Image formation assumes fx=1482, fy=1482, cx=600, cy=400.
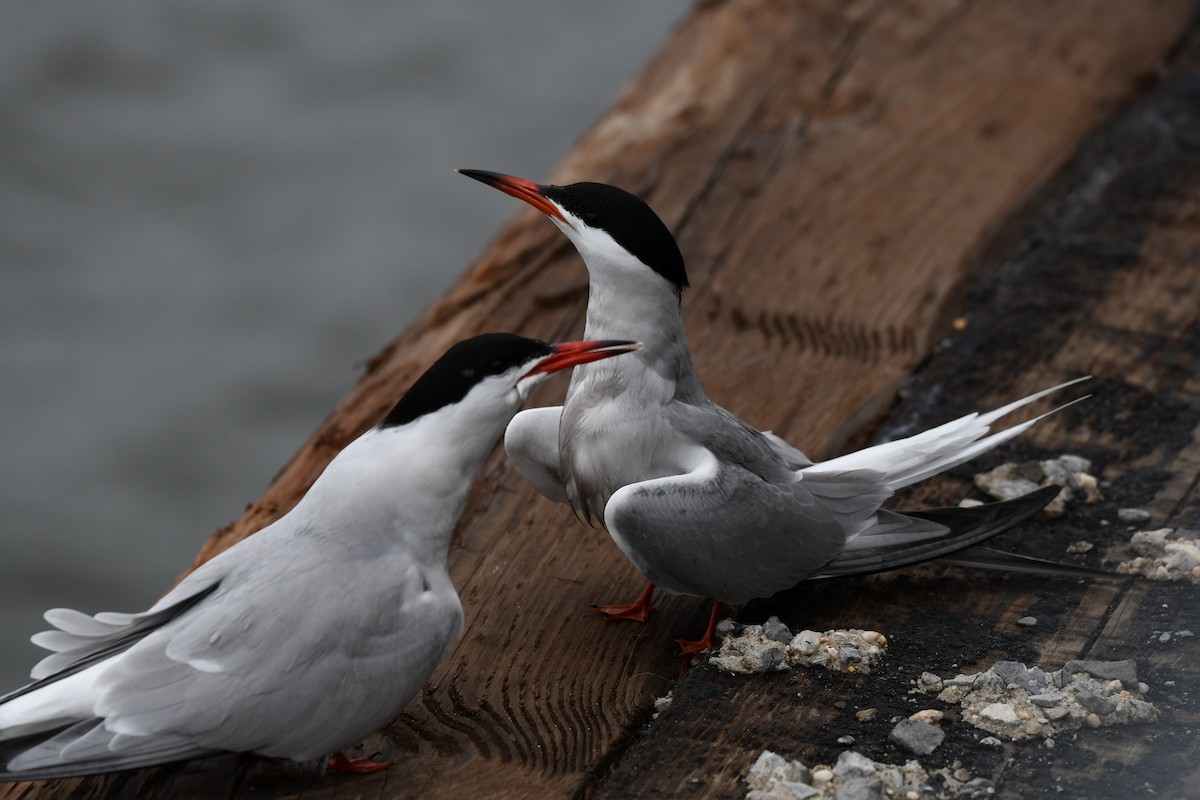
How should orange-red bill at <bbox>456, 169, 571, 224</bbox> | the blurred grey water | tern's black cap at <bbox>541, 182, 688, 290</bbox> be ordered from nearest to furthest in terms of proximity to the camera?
tern's black cap at <bbox>541, 182, 688, 290</bbox>
orange-red bill at <bbox>456, 169, 571, 224</bbox>
the blurred grey water

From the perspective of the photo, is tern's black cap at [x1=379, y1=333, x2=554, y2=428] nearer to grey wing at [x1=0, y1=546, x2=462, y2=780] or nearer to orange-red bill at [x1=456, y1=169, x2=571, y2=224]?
grey wing at [x1=0, y1=546, x2=462, y2=780]

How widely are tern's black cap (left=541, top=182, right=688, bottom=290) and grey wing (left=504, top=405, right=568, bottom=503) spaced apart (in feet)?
1.56

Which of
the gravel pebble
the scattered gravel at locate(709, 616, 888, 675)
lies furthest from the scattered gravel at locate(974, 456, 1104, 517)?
the gravel pebble

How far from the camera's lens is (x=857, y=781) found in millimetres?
2586

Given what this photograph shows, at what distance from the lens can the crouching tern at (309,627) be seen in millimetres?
2576

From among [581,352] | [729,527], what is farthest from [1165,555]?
[581,352]

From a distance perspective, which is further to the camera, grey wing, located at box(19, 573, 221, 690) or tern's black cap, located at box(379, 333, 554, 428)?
tern's black cap, located at box(379, 333, 554, 428)

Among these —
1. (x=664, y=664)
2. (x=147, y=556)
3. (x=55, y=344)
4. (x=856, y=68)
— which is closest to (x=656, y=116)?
(x=856, y=68)

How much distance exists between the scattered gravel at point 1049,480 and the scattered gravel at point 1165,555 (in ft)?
0.69

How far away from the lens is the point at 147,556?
267 inches

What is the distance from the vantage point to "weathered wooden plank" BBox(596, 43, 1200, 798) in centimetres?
271

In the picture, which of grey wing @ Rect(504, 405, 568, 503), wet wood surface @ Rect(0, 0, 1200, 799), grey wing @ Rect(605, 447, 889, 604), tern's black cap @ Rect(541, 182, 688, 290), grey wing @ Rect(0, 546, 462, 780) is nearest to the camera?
grey wing @ Rect(0, 546, 462, 780)

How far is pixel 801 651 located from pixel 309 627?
1.00 metres

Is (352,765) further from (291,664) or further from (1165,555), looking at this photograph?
(1165,555)
